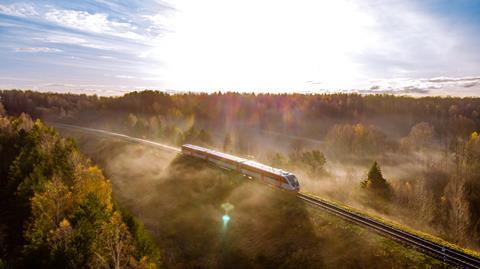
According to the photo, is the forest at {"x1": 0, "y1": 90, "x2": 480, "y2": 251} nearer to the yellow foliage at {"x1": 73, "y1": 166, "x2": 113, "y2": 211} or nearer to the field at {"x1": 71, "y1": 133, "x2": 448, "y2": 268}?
the field at {"x1": 71, "y1": 133, "x2": 448, "y2": 268}

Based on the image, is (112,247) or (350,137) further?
(350,137)

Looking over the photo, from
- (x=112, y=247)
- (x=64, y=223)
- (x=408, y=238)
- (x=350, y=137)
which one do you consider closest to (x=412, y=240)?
(x=408, y=238)

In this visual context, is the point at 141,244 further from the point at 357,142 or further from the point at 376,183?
the point at 357,142

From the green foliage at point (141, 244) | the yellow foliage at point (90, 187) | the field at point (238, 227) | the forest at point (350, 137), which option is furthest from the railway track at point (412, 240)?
the yellow foliage at point (90, 187)

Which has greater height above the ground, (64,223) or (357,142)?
(357,142)

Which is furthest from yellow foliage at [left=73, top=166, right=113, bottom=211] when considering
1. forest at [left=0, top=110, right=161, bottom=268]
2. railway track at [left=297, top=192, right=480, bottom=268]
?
railway track at [left=297, top=192, right=480, bottom=268]

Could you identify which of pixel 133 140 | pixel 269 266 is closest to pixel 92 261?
pixel 269 266
